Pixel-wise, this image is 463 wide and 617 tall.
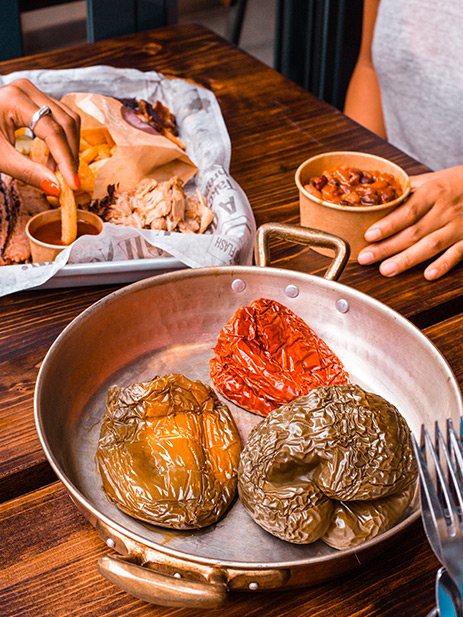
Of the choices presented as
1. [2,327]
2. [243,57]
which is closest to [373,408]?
[2,327]

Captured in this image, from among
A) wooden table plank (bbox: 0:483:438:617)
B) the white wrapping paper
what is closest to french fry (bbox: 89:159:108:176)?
the white wrapping paper

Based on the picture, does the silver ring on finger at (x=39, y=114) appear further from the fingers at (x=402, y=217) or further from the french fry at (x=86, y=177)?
the fingers at (x=402, y=217)

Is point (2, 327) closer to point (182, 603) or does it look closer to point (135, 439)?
point (135, 439)

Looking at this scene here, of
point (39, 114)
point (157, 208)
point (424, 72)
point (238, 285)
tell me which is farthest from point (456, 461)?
point (424, 72)

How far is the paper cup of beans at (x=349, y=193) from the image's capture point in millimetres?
1247

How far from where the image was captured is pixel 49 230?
134cm

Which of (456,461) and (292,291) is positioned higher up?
(456,461)

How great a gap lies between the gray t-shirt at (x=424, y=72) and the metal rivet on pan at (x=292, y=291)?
1159 mm

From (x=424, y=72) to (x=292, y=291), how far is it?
123 cm

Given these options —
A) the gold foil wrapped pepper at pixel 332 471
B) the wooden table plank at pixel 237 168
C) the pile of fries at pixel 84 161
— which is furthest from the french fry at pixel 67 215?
the gold foil wrapped pepper at pixel 332 471

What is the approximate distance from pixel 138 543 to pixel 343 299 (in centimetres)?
56

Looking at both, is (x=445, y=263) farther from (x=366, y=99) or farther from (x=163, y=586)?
(x=366, y=99)

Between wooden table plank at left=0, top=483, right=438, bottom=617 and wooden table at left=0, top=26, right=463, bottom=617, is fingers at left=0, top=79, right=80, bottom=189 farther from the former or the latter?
wooden table plank at left=0, top=483, right=438, bottom=617

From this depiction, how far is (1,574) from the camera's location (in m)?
0.75
